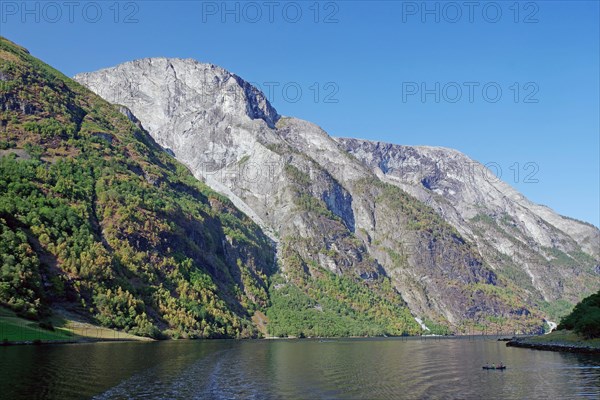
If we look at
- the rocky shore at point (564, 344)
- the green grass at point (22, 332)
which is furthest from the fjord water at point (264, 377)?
the rocky shore at point (564, 344)

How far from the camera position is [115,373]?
86.8 metres

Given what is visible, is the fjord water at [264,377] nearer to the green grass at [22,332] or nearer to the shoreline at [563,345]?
the green grass at [22,332]

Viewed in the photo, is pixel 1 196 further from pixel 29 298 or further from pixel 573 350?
pixel 573 350

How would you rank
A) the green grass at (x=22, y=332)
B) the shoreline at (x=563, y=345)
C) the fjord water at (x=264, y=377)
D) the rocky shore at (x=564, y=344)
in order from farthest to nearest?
the rocky shore at (x=564, y=344), the shoreline at (x=563, y=345), the green grass at (x=22, y=332), the fjord water at (x=264, y=377)

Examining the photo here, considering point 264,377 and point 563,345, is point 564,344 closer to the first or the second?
point 563,345

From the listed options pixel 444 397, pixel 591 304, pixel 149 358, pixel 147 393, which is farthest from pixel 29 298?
pixel 591 304

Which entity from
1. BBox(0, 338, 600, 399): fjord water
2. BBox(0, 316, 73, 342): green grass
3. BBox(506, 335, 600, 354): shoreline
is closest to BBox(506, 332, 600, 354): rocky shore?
BBox(506, 335, 600, 354): shoreline

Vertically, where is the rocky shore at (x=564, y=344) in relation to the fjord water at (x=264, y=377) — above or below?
above

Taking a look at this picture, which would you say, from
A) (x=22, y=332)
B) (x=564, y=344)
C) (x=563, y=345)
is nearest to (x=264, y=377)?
(x=22, y=332)

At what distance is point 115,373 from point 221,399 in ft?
88.3

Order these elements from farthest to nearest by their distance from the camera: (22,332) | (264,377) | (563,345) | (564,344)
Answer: (564,344), (563,345), (22,332), (264,377)

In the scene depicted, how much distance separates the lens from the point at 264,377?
3652 inches

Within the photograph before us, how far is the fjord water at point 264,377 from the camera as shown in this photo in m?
71.9

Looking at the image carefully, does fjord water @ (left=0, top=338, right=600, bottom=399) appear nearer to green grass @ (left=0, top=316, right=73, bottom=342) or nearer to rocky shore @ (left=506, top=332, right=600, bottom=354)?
green grass @ (left=0, top=316, right=73, bottom=342)
